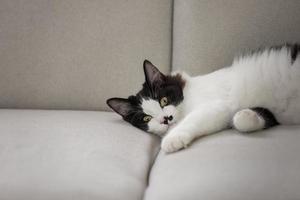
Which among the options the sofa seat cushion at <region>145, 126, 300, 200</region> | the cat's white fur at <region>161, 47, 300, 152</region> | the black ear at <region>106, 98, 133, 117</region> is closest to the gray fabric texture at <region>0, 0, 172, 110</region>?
the black ear at <region>106, 98, 133, 117</region>

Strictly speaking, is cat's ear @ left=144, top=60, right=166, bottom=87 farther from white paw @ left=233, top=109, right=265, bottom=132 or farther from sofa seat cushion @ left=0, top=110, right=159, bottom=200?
white paw @ left=233, top=109, right=265, bottom=132

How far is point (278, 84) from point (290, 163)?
0.51 meters

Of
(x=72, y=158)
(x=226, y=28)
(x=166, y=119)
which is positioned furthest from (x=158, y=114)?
(x=226, y=28)

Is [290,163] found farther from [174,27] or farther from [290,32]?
[174,27]

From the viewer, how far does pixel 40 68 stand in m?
2.12

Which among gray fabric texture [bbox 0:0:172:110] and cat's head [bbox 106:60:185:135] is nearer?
cat's head [bbox 106:60:185:135]

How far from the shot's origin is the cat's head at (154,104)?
65.4 inches

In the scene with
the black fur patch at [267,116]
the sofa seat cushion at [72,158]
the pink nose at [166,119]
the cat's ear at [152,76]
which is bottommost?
the sofa seat cushion at [72,158]

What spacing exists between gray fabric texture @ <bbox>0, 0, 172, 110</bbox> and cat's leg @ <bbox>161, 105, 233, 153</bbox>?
596mm

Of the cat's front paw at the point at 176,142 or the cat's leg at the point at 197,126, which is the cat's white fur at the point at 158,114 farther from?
the cat's front paw at the point at 176,142

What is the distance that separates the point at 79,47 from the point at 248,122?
1041 millimetres

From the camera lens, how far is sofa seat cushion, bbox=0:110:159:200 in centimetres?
122

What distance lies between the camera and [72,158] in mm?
1378

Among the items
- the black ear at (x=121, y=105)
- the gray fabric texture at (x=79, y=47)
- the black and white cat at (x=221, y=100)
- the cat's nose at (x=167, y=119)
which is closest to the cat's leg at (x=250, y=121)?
the black and white cat at (x=221, y=100)
